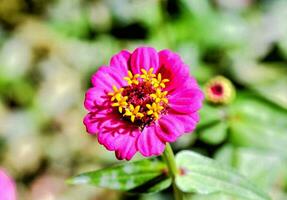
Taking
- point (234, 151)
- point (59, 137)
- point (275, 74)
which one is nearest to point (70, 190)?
point (59, 137)

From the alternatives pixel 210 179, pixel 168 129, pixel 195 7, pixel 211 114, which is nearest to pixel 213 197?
pixel 210 179

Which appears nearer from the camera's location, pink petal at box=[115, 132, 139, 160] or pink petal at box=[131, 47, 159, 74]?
pink petal at box=[115, 132, 139, 160]

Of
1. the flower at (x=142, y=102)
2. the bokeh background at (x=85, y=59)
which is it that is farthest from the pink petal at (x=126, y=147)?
the bokeh background at (x=85, y=59)

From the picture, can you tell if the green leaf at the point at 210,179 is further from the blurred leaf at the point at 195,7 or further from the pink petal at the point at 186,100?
the blurred leaf at the point at 195,7

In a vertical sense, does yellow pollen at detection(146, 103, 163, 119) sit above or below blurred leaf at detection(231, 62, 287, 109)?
above

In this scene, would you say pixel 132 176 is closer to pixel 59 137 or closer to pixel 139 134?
pixel 139 134

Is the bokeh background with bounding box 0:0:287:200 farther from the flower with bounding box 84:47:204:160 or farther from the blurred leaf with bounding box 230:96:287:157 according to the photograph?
the flower with bounding box 84:47:204:160

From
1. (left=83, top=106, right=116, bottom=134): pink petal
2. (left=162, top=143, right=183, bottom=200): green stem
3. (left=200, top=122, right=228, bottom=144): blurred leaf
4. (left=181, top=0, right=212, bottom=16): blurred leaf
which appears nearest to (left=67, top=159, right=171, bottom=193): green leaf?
(left=162, top=143, right=183, bottom=200): green stem

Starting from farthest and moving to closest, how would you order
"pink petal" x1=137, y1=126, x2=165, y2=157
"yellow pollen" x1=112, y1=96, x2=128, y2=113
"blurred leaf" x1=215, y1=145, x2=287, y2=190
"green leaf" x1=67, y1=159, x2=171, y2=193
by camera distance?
"blurred leaf" x1=215, y1=145, x2=287, y2=190 → "green leaf" x1=67, y1=159, x2=171, y2=193 → "yellow pollen" x1=112, y1=96, x2=128, y2=113 → "pink petal" x1=137, y1=126, x2=165, y2=157
